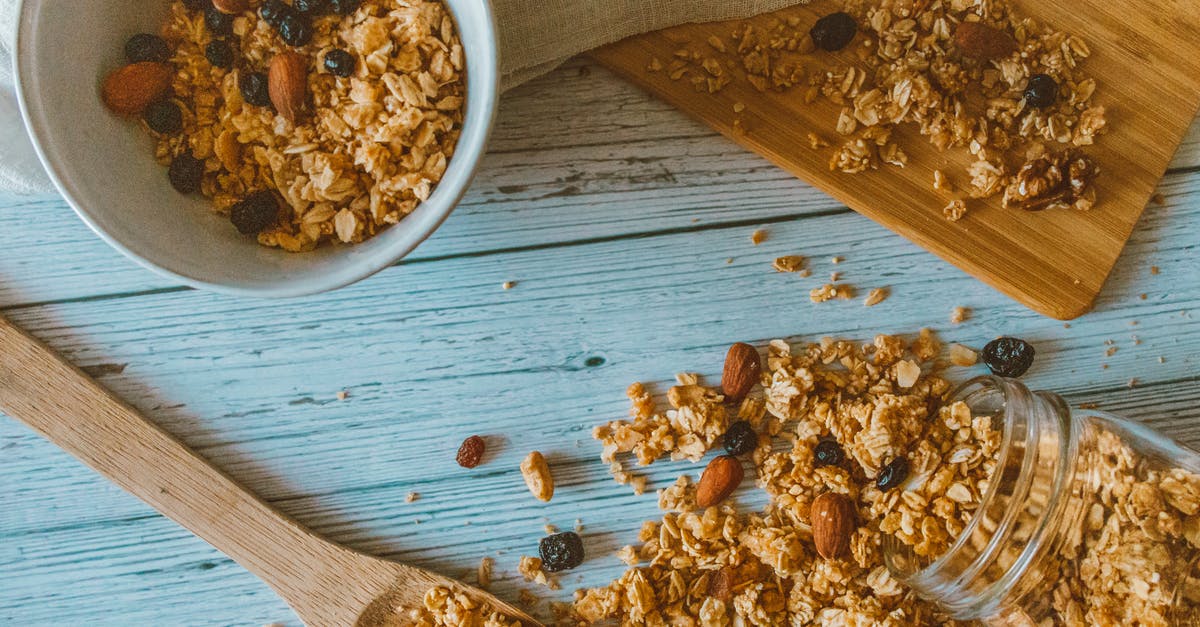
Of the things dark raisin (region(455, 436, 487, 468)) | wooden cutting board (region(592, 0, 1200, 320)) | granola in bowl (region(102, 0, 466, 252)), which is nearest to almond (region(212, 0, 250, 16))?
granola in bowl (region(102, 0, 466, 252))

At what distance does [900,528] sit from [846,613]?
11 cm

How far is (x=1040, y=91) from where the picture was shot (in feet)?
3.04

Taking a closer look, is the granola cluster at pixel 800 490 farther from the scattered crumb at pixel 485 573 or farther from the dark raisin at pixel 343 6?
the dark raisin at pixel 343 6

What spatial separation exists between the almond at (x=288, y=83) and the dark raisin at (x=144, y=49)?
0.11 m

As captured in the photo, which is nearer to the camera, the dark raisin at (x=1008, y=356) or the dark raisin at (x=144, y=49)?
the dark raisin at (x=144, y=49)

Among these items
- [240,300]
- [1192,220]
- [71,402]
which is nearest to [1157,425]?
[1192,220]

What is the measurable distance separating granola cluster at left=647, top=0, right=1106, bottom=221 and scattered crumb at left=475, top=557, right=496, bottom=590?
1.81 ft

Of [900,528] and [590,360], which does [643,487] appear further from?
[900,528]

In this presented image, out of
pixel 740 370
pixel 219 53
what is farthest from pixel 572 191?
pixel 219 53

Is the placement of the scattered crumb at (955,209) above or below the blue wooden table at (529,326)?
above

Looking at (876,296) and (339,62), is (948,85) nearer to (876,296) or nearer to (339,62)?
(876,296)

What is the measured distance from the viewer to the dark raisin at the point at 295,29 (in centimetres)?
79

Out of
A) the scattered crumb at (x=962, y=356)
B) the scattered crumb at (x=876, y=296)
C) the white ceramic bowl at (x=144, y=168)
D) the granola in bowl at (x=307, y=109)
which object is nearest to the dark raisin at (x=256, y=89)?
the granola in bowl at (x=307, y=109)

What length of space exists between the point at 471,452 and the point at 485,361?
102mm
